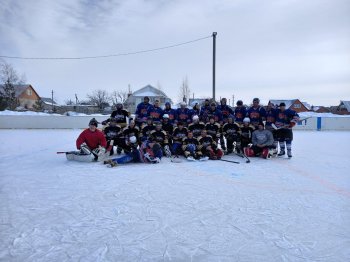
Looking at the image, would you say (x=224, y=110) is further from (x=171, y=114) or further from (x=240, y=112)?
(x=171, y=114)

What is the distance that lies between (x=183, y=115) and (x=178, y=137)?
85 centimetres

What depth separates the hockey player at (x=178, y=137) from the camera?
18.1ft

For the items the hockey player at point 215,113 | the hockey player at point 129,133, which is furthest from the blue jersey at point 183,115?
the hockey player at point 129,133

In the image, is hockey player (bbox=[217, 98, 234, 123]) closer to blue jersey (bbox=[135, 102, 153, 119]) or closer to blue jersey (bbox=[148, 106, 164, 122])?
blue jersey (bbox=[148, 106, 164, 122])

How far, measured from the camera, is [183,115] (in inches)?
245

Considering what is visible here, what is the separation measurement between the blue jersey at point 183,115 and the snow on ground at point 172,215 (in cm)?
241

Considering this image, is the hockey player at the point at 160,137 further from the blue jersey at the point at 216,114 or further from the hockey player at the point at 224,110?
the hockey player at the point at 224,110

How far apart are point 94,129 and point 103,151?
55 centimetres

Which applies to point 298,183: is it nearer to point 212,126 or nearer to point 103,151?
point 212,126

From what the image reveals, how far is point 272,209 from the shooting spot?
7.94 feet

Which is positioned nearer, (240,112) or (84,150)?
(84,150)

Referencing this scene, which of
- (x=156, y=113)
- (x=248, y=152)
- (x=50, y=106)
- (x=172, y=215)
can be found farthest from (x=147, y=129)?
(x=50, y=106)

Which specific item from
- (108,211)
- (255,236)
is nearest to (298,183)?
(255,236)

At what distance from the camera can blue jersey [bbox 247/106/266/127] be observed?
239 inches
